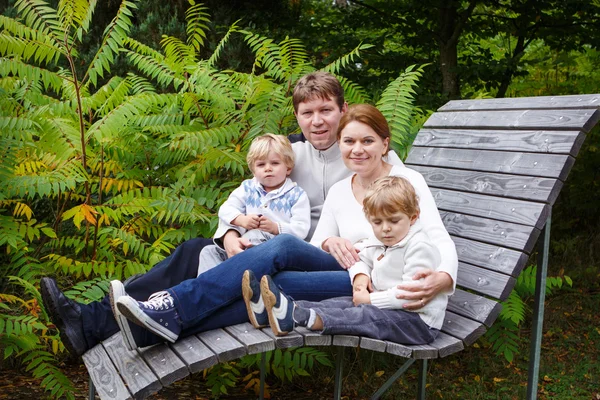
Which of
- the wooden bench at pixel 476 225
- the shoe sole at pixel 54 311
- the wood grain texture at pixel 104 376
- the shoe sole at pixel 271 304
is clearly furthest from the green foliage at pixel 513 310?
the shoe sole at pixel 54 311

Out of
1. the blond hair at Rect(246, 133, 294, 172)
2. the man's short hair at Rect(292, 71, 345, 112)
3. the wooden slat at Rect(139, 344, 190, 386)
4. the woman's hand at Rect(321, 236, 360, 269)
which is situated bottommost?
the wooden slat at Rect(139, 344, 190, 386)

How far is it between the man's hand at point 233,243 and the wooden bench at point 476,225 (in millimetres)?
671

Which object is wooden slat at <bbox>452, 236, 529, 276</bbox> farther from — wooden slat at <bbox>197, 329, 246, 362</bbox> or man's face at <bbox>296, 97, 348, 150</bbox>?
wooden slat at <bbox>197, 329, 246, 362</bbox>

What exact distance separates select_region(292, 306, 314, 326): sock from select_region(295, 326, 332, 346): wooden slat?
0.04 metres

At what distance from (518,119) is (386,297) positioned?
137cm

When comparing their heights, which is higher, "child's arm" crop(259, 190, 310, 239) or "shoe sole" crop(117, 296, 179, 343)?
"child's arm" crop(259, 190, 310, 239)

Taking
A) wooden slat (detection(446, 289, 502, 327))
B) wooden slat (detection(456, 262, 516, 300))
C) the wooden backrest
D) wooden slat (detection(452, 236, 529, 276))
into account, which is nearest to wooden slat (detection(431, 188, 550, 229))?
the wooden backrest

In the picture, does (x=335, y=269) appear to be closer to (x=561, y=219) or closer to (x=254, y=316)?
(x=254, y=316)

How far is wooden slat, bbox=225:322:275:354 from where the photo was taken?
2.58m

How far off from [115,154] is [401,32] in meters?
4.38

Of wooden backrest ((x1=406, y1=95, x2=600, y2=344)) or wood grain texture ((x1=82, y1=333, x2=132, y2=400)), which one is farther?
wooden backrest ((x1=406, y1=95, x2=600, y2=344))

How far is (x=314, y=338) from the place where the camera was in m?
2.67

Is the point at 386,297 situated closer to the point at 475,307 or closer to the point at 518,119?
the point at 475,307

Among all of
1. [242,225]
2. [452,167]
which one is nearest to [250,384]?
[242,225]
